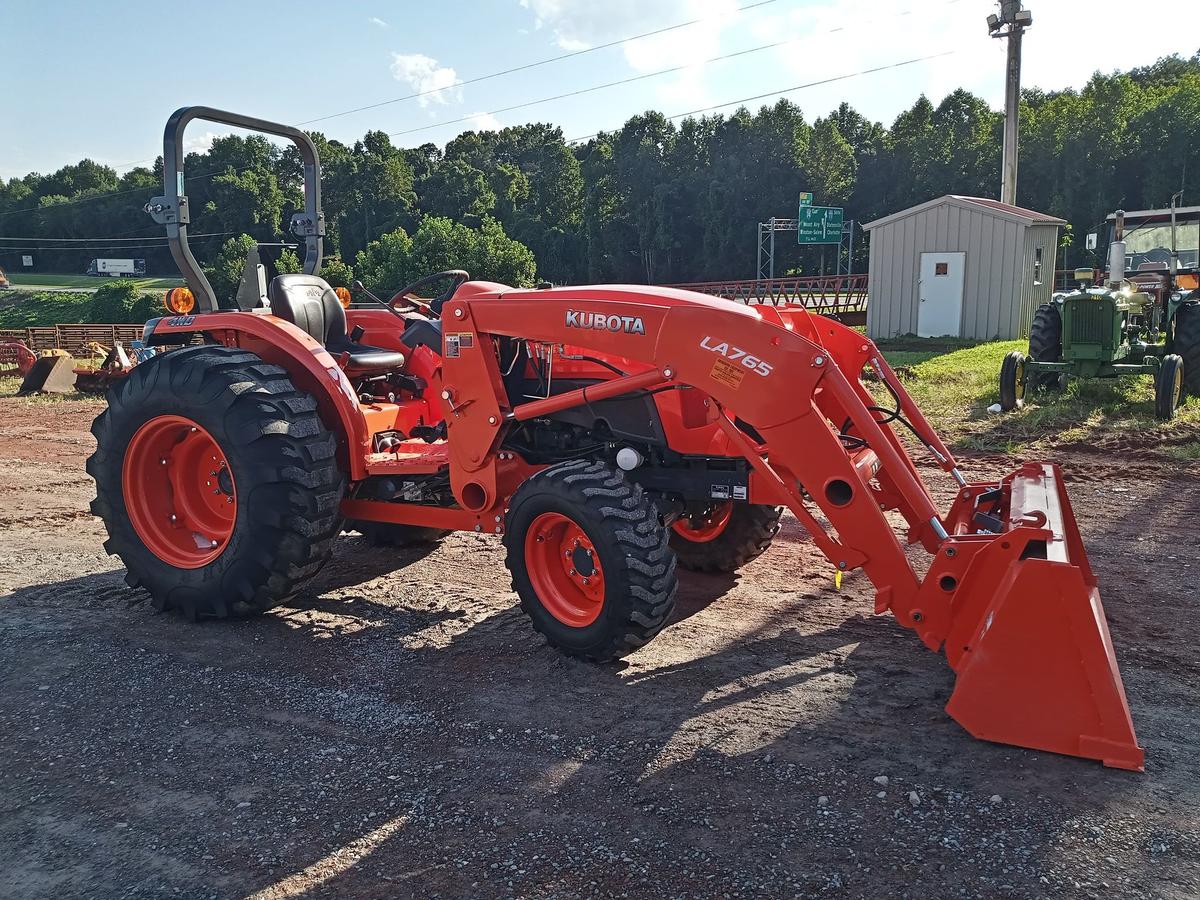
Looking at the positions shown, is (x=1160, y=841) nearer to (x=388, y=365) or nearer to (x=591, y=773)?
(x=591, y=773)

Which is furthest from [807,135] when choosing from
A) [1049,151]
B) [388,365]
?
[388,365]

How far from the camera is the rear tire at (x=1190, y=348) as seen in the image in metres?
10.4

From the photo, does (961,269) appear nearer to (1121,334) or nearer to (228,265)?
(1121,334)

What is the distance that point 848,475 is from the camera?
3605mm

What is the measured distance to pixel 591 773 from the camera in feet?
10.5

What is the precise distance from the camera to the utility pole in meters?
19.2

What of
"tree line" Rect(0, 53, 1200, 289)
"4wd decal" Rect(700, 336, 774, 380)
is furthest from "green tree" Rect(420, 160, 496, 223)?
"4wd decal" Rect(700, 336, 774, 380)

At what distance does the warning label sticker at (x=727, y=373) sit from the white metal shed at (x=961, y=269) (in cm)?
1763

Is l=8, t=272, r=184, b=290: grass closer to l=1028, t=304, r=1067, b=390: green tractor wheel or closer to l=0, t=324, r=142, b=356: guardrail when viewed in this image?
l=0, t=324, r=142, b=356: guardrail

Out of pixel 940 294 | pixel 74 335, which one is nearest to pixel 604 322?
pixel 940 294

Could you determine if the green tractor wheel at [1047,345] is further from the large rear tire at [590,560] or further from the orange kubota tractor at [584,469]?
the large rear tire at [590,560]

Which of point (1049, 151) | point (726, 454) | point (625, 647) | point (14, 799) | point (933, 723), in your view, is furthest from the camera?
point (1049, 151)

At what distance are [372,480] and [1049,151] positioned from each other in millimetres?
46656

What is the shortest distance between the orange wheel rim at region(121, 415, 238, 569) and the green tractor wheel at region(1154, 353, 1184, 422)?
345 inches
